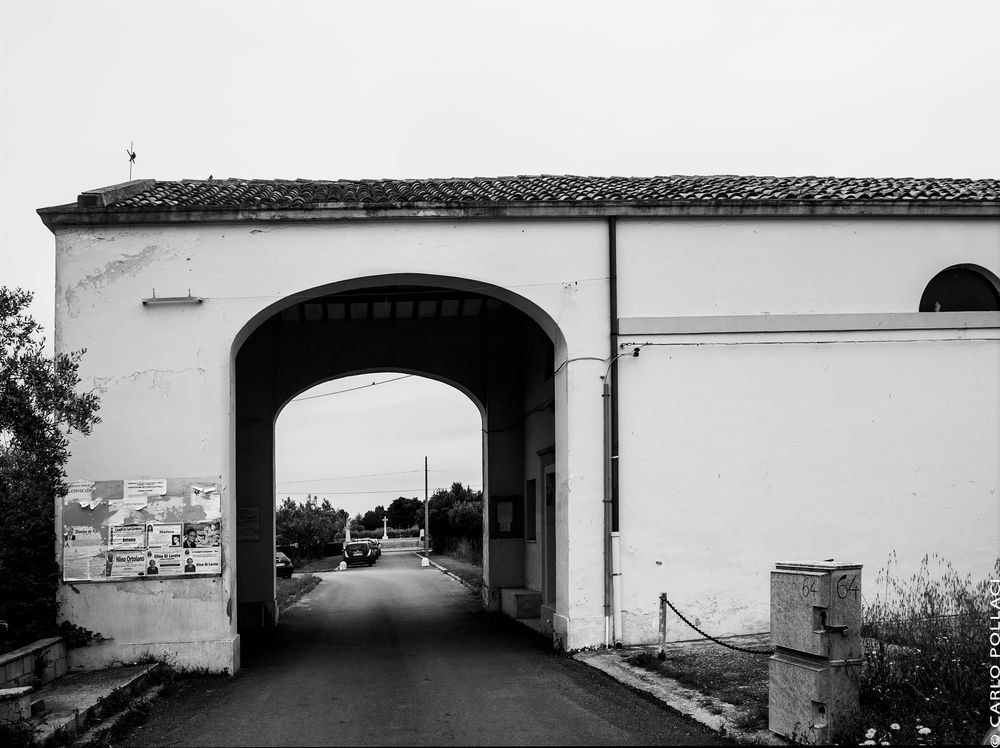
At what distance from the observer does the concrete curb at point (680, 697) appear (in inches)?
300

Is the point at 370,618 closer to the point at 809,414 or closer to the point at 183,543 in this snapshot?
the point at 183,543

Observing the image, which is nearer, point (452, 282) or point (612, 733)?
point (612, 733)

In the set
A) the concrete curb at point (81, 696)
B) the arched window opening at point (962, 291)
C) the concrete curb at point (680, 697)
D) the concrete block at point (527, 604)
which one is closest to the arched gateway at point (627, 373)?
the arched window opening at point (962, 291)

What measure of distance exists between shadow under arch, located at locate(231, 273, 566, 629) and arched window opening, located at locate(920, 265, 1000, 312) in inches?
266

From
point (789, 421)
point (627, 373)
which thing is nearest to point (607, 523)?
point (627, 373)

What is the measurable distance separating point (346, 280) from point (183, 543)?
12.9 ft

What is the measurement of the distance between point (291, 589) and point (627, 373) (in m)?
17.1

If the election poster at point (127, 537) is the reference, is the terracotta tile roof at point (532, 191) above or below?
above

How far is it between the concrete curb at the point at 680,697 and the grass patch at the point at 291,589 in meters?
11.3

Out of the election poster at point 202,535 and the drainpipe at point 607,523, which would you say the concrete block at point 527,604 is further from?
the election poster at point 202,535

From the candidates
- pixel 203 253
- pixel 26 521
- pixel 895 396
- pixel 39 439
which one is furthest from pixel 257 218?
pixel 895 396

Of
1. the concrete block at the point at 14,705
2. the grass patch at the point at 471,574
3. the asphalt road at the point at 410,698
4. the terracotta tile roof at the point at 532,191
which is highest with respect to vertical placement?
the terracotta tile roof at the point at 532,191

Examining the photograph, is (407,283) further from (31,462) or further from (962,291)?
(962,291)

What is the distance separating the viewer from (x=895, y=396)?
13398 mm
